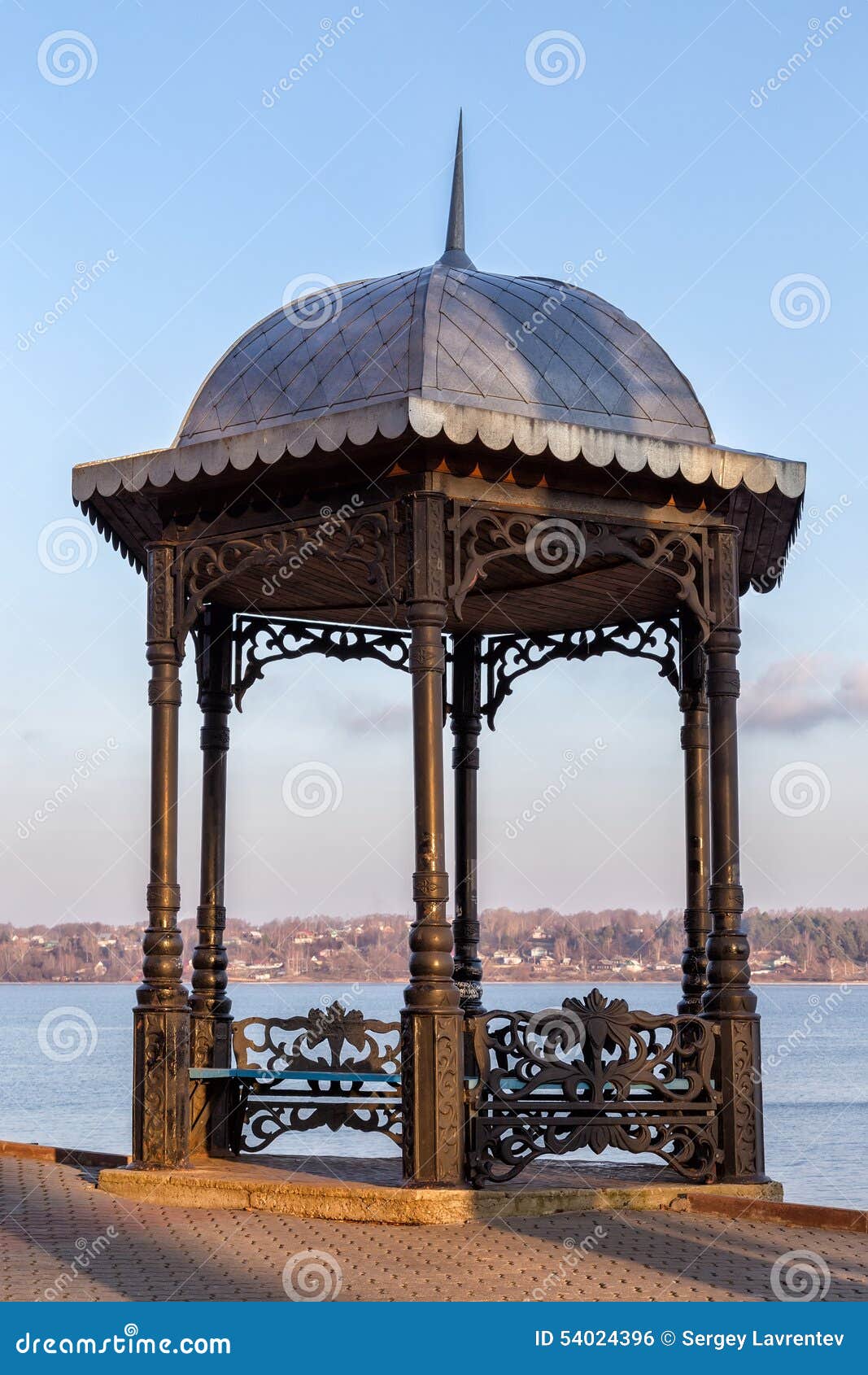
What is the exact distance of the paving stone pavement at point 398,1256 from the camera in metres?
7.08

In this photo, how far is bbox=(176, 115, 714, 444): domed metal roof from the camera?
10000 mm

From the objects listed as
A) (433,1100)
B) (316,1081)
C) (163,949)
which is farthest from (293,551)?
(316,1081)

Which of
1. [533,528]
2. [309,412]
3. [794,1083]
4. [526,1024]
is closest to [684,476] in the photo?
[533,528]

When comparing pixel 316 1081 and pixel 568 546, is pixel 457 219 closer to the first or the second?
pixel 568 546

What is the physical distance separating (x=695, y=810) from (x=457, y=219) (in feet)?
14.6

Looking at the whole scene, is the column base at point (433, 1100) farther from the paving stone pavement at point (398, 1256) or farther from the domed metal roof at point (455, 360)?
the domed metal roof at point (455, 360)

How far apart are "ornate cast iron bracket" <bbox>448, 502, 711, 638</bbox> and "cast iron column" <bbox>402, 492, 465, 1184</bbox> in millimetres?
203

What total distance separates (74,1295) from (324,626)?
21.7ft

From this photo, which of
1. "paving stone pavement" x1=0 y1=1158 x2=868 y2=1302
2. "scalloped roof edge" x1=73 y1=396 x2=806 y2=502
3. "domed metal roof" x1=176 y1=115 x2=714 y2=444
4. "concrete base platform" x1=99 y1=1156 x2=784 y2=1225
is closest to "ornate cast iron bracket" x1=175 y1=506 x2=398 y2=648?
"scalloped roof edge" x1=73 y1=396 x2=806 y2=502

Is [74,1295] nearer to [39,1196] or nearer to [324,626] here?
[39,1196]

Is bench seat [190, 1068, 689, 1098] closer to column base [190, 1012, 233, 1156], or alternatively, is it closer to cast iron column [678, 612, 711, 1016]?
column base [190, 1012, 233, 1156]

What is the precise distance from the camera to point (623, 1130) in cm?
984

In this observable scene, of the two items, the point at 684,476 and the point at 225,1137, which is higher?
the point at 684,476

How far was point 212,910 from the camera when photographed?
1211 centimetres
